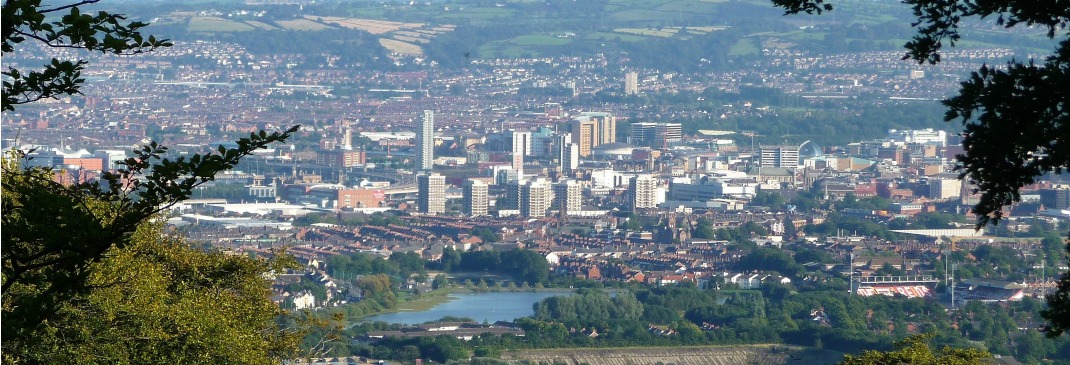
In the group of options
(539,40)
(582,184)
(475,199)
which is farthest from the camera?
(539,40)

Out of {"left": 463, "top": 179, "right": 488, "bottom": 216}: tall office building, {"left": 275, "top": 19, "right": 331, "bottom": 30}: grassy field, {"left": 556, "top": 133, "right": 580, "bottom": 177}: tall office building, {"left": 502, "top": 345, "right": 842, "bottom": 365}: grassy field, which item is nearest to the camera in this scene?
{"left": 502, "top": 345, "right": 842, "bottom": 365}: grassy field

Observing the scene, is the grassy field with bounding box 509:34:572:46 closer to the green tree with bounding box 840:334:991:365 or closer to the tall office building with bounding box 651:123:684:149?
the tall office building with bounding box 651:123:684:149

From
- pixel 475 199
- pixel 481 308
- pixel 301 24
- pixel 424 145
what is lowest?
pixel 481 308

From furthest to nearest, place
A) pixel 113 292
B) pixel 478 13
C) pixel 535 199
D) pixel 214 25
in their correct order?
pixel 478 13, pixel 214 25, pixel 535 199, pixel 113 292

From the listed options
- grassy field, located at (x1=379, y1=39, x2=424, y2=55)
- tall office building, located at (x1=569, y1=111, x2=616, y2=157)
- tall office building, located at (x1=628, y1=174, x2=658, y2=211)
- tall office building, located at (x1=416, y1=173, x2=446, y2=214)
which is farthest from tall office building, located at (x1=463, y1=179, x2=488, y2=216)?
grassy field, located at (x1=379, y1=39, x2=424, y2=55)

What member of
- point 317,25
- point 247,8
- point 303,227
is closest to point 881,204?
point 303,227

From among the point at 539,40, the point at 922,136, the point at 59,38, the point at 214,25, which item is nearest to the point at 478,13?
the point at 539,40

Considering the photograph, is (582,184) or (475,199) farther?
(582,184)

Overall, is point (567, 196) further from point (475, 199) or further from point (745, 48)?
point (745, 48)
